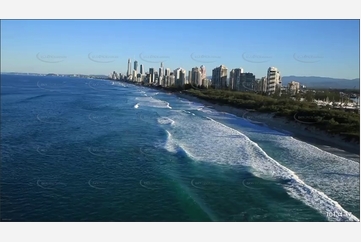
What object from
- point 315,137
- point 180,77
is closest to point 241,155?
point 315,137

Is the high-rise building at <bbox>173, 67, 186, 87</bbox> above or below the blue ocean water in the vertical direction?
above

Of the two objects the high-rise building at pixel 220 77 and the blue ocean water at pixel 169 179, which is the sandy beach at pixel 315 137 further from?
the high-rise building at pixel 220 77

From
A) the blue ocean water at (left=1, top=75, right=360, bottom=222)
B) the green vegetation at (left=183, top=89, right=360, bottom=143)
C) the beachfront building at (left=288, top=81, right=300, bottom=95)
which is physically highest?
the beachfront building at (left=288, top=81, right=300, bottom=95)

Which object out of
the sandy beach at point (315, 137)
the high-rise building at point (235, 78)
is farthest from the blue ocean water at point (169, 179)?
the high-rise building at point (235, 78)

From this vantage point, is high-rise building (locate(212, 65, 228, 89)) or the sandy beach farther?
high-rise building (locate(212, 65, 228, 89))

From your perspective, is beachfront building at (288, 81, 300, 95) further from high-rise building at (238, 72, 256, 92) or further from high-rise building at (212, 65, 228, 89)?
high-rise building at (212, 65, 228, 89)

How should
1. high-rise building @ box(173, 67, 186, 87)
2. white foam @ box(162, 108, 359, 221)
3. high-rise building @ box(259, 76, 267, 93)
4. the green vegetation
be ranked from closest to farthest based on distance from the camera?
white foam @ box(162, 108, 359, 221) < the green vegetation < high-rise building @ box(259, 76, 267, 93) < high-rise building @ box(173, 67, 186, 87)

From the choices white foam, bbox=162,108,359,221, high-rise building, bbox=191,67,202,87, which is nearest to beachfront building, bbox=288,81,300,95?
high-rise building, bbox=191,67,202,87
